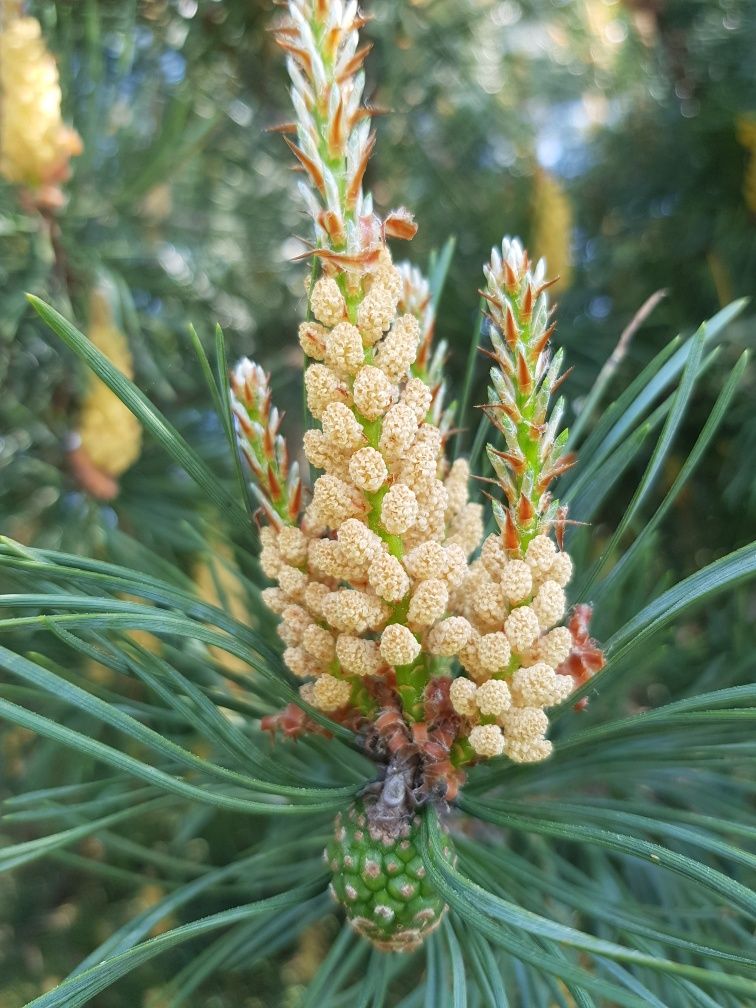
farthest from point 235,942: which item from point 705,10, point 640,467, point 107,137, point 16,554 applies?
point 705,10

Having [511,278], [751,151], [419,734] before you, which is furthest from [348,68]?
[751,151]

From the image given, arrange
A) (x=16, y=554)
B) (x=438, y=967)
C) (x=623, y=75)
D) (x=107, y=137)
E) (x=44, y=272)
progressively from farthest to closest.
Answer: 1. (x=623, y=75)
2. (x=107, y=137)
3. (x=44, y=272)
4. (x=438, y=967)
5. (x=16, y=554)

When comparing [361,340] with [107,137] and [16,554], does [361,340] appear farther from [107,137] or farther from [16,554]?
[107,137]

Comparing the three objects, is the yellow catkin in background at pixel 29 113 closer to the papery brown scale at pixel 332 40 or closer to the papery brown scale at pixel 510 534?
the papery brown scale at pixel 332 40

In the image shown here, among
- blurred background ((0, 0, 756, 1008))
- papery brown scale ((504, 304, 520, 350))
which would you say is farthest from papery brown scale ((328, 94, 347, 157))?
blurred background ((0, 0, 756, 1008))

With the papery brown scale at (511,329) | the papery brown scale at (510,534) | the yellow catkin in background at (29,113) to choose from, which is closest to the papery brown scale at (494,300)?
the papery brown scale at (511,329)

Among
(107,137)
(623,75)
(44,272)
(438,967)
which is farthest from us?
(623,75)
